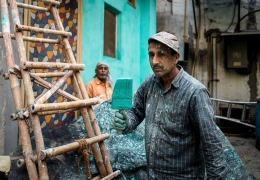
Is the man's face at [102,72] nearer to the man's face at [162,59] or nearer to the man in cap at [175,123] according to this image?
the man in cap at [175,123]

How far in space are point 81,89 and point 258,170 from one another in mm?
3429

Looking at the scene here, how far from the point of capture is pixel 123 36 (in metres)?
6.19

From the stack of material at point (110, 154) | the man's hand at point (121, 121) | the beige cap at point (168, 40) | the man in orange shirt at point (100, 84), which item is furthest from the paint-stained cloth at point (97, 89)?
the beige cap at point (168, 40)

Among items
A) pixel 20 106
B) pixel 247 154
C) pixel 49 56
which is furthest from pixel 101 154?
pixel 247 154

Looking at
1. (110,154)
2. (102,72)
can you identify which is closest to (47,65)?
(110,154)

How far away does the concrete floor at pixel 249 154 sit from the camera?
4.40 metres

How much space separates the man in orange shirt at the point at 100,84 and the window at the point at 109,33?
3.00 ft

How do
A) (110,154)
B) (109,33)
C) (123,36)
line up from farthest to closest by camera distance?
(123,36) → (109,33) → (110,154)

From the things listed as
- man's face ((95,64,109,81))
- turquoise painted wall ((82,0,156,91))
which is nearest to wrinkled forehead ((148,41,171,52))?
man's face ((95,64,109,81))

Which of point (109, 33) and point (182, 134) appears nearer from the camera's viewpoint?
point (182, 134)

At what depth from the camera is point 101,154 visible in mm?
2605

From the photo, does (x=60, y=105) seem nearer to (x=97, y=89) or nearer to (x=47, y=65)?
(x=47, y=65)

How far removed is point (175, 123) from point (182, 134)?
8 cm

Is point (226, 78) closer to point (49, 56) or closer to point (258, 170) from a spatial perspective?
point (258, 170)
